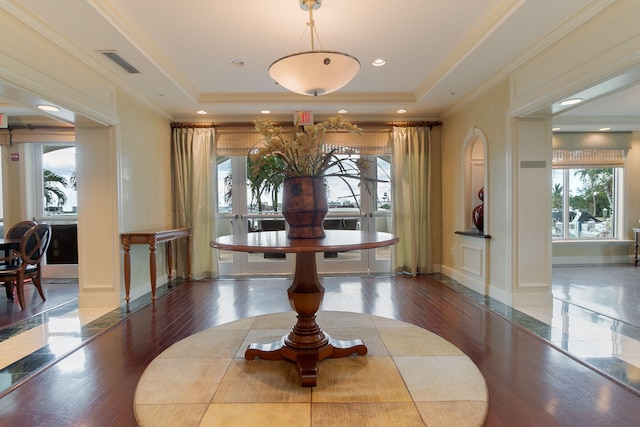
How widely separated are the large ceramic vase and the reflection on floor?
195cm

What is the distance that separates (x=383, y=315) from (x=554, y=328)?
57.9 inches

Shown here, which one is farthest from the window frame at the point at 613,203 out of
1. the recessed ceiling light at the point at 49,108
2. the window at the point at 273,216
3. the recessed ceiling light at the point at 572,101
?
the recessed ceiling light at the point at 49,108

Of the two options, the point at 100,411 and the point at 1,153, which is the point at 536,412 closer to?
the point at 100,411

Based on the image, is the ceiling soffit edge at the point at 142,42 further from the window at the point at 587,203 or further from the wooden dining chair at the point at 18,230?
the window at the point at 587,203

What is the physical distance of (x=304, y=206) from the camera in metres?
2.23

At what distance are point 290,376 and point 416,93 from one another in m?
4.07

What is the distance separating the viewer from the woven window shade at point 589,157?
6555 millimetres

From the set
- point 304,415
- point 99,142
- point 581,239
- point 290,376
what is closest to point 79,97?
point 99,142

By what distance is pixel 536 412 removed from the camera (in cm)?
183

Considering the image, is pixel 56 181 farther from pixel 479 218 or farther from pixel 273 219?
pixel 479 218

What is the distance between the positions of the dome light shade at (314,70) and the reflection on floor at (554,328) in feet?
8.51

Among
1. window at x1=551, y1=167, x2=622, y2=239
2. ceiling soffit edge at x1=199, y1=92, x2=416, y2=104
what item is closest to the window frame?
window at x1=551, y1=167, x2=622, y2=239

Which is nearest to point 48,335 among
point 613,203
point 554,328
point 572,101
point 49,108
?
point 49,108

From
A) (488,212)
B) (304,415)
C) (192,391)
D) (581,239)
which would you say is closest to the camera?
(304,415)
